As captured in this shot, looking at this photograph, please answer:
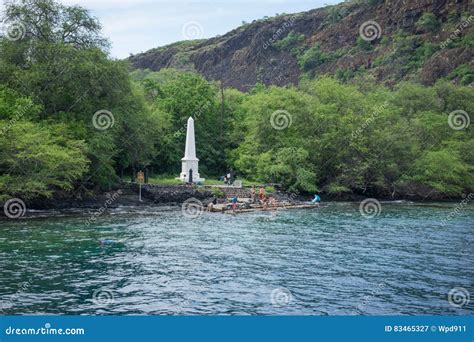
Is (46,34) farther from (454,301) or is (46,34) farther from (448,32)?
(448,32)

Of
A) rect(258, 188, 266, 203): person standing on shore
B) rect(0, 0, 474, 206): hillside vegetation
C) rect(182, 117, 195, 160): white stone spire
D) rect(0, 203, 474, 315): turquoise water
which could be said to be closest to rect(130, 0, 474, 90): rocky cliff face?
rect(0, 0, 474, 206): hillside vegetation

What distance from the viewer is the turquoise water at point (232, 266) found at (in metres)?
20.7

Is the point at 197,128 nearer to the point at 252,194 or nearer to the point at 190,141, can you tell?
the point at 190,141

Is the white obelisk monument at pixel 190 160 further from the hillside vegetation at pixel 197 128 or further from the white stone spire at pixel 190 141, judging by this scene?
the hillside vegetation at pixel 197 128

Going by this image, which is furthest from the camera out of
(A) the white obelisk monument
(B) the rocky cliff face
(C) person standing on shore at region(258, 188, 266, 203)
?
(B) the rocky cliff face

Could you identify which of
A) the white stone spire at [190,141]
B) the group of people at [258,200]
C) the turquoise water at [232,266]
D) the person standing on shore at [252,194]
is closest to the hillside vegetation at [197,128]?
the white stone spire at [190,141]

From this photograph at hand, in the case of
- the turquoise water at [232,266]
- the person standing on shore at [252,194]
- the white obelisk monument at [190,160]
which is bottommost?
the turquoise water at [232,266]

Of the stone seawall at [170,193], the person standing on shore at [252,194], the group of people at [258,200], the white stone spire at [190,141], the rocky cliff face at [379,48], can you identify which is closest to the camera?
the group of people at [258,200]

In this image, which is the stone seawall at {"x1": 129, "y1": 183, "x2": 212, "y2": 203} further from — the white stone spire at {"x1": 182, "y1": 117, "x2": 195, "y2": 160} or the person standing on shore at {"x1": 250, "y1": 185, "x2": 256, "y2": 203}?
the white stone spire at {"x1": 182, "y1": 117, "x2": 195, "y2": 160}

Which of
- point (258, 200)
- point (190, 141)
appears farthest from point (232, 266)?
point (190, 141)

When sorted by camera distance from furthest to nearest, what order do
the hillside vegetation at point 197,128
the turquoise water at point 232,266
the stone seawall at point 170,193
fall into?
the stone seawall at point 170,193 < the hillside vegetation at point 197,128 < the turquoise water at point 232,266

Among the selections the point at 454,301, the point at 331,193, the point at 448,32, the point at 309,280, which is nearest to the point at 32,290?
the point at 309,280

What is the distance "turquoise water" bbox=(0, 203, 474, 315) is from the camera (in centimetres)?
2067

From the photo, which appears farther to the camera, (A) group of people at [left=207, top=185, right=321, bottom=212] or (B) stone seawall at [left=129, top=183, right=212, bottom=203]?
(B) stone seawall at [left=129, top=183, right=212, bottom=203]
